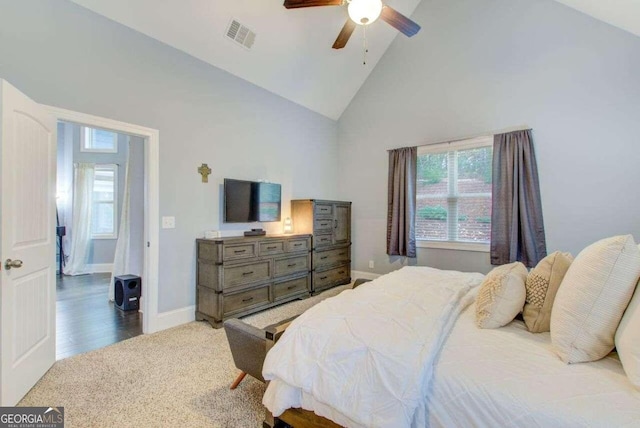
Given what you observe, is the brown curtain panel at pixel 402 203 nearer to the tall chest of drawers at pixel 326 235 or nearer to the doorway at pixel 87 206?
the tall chest of drawers at pixel 326 235

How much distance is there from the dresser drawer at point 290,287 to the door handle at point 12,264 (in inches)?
92.9

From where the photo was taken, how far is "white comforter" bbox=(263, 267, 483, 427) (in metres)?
1.13

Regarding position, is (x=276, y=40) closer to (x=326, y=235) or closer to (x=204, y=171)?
(x=204, y=171)

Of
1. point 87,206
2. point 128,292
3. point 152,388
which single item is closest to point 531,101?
point 152,388

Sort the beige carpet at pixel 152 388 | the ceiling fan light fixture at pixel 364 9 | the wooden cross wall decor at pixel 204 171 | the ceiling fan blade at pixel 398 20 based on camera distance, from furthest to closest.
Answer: the wooden cross wall decor at pixel 204 171 < the ceiling fan blade at pixel 398 20 < the ceiling fan light fixture at pixel 364 9 < the beige carpet at pixel 152 388

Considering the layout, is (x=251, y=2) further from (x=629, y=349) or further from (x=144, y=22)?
(x=629, y=349)

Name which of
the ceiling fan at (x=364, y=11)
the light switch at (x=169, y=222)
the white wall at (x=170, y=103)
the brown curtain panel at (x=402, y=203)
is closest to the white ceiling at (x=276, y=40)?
the white wall at (x=170, y=103)

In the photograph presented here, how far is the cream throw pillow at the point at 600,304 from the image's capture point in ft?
3.82

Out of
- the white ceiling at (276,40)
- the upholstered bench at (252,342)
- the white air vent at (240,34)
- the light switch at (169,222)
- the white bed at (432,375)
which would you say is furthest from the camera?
the white air vent at (240,34)

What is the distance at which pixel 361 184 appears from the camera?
5.21m

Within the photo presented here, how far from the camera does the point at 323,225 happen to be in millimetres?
4559

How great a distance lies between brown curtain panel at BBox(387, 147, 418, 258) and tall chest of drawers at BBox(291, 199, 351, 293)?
75 centimetres

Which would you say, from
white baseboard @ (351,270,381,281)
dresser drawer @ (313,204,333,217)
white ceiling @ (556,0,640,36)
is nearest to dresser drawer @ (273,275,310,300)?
dresser drawer @ (313,204,333,217)

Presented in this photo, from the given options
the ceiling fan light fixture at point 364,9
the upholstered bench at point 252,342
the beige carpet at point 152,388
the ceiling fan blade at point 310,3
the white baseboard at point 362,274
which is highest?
the ceiling fan blade at point 310,3
